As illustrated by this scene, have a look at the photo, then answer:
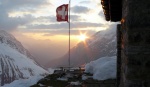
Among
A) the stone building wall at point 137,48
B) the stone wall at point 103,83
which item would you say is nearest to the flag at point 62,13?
the stone wall at point 103,83

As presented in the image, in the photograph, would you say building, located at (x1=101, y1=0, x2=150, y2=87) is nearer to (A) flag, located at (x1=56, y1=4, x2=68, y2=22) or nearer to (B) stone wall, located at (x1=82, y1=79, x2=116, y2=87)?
(B) stone wall, located at (x1=82, y1=79, x2=116, y2=87)

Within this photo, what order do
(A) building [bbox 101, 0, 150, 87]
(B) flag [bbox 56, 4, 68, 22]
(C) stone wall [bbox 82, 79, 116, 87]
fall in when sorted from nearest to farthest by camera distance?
(A) building [bbox 101, 0, 150, 87] → (C) stone wall [bbox 82, 79, 116, 87] → (B) flag [bbox 56, 4, 68, 22]

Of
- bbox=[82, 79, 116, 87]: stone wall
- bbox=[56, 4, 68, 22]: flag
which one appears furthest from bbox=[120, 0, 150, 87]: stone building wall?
bbox=[56, 4, 68, 22]: flag

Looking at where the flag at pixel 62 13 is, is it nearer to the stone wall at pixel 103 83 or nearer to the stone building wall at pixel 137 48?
the stone wall at pixel 103 83

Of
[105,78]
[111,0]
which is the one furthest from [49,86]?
[111,0]

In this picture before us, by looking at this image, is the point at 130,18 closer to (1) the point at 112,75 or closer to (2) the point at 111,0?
(2) the point at 111,0

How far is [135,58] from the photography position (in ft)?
20.0

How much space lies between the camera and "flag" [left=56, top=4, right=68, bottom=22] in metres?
27.1

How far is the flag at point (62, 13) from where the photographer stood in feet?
89.0

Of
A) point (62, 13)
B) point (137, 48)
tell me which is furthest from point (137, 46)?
point (62, 13)

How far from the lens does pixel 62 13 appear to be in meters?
27.4

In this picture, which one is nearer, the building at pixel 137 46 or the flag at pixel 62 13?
the building at pixel 137 46

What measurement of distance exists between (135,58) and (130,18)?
0.82 m

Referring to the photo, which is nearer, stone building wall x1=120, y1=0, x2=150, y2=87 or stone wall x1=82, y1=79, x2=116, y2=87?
stone building wall x1=120, y1=0, x2=150, y2=87
